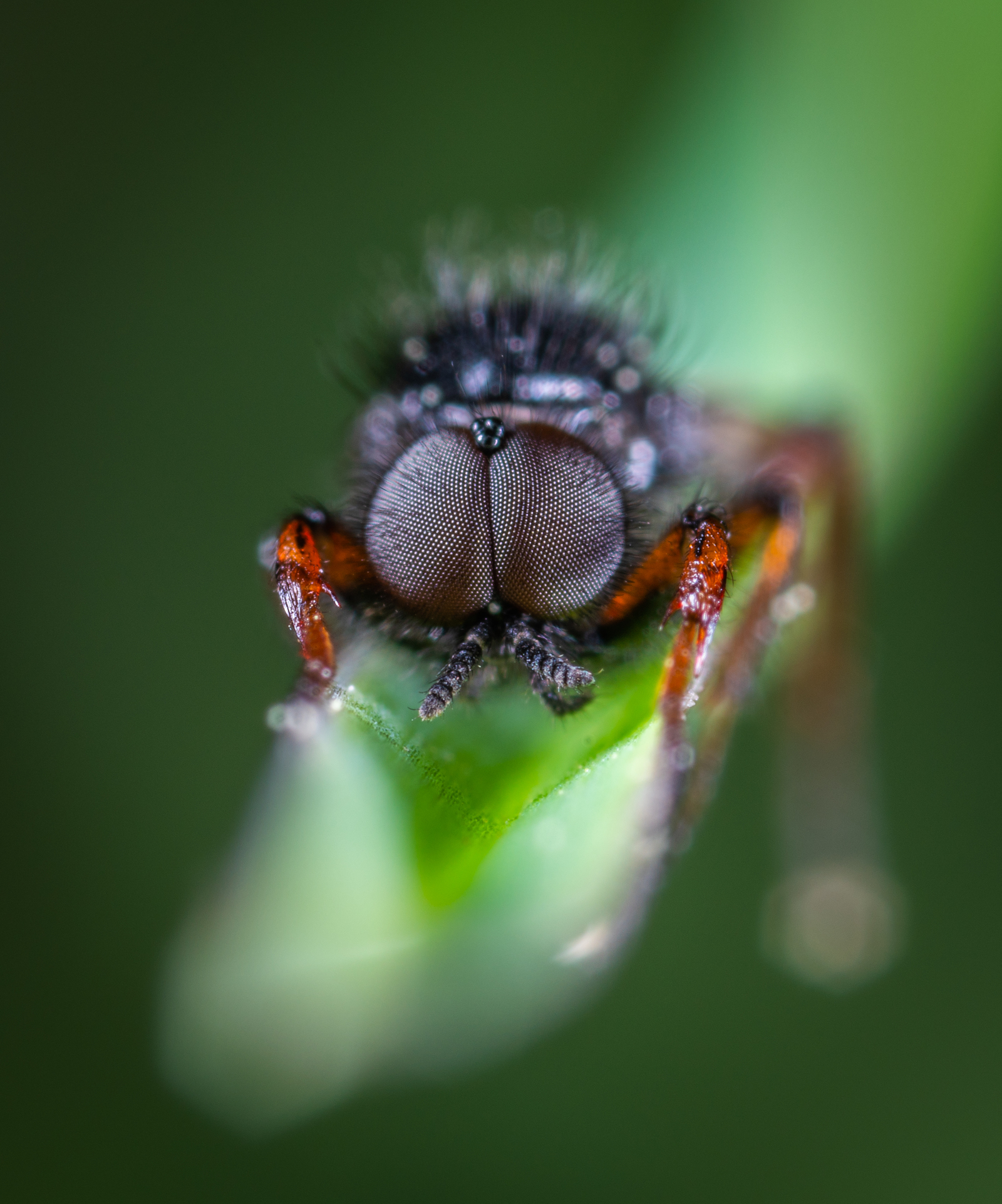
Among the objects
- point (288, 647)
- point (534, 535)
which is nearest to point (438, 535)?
point (534, 535)

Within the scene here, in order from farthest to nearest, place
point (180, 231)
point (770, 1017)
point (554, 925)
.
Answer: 1. point (180, 231)
2. point (770, 1017)
3. point (554, 925)

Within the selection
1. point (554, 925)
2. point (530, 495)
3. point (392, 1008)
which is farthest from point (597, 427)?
point (392, 1008)

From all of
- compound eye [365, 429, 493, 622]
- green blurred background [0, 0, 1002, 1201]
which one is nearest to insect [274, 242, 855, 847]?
compound eye [365, 429, 493, 622]

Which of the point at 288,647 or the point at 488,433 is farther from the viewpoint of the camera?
the point at 288,647

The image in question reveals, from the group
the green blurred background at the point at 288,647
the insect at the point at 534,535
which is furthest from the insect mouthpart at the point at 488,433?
the green blurred background at the point at 288,647

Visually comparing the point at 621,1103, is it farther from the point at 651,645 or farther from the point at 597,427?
the point at 597,427

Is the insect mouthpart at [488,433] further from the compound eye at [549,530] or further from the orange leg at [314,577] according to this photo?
the orange leg at [314,577]

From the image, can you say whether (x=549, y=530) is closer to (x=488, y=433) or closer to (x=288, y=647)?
(x=488, y=433)
